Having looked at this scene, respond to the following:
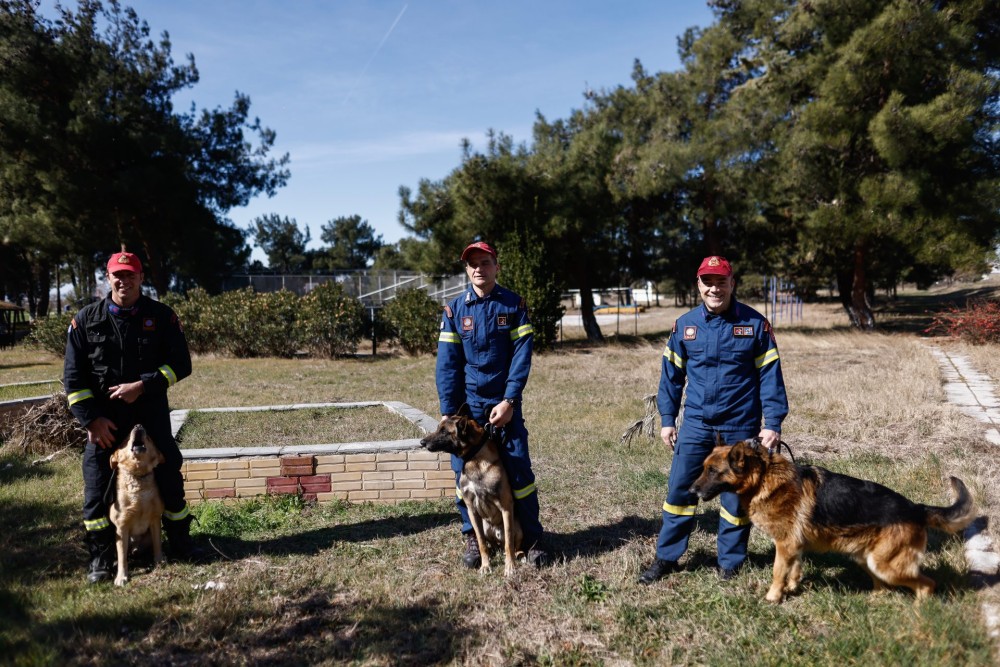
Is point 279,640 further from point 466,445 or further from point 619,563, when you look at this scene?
point 619,563

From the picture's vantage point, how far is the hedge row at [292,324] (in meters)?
16.8

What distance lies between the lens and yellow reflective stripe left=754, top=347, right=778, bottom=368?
3.64m

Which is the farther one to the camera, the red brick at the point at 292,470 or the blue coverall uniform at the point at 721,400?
the red brick at the point at 292,470

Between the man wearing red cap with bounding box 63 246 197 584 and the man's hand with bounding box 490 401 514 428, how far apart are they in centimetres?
194

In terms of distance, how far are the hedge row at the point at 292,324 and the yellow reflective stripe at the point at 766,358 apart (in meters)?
14.1

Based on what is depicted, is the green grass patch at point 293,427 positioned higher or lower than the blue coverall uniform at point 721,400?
lower

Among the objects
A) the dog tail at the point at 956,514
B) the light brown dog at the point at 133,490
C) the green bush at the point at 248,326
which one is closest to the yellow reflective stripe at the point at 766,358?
the dog tail at the point at 956,514

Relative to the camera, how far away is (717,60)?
22672 millimetres

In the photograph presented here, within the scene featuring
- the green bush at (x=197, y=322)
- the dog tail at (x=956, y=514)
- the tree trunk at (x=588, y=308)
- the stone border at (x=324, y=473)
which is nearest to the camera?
the dog tail at (x=956, y=514)

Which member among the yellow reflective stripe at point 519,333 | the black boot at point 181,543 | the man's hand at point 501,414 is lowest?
the black boot at point 181,543

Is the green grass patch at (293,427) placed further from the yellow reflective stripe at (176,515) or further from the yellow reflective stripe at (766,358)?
the yellow reflective stripe at (766,358)

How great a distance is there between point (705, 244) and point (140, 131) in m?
21.1

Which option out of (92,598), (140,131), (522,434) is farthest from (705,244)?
(92,598)

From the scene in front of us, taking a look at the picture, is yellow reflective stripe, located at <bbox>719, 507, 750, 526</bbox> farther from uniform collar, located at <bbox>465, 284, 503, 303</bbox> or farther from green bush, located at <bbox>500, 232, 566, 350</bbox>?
green bush, located at <bbox>500, 232, 566, 350</bbox>
